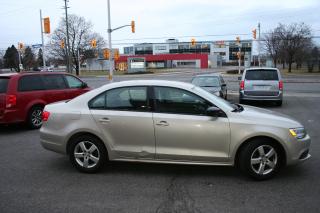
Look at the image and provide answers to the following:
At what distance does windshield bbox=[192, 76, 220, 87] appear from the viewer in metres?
14.2

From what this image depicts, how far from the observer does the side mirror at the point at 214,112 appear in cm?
500

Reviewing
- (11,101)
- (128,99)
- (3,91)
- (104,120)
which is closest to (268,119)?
(128,99)

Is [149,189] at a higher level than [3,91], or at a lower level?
lower

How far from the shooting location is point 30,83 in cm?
933

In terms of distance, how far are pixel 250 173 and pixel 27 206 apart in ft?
10.4

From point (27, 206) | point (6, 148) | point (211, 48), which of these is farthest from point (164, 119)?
point (211, 48)

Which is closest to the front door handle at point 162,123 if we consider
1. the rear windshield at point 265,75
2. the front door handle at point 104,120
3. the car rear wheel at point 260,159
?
the front door handle at point 104,120

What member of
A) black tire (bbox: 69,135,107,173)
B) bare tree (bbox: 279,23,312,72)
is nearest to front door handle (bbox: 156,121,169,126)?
black tire (bbox: 69,135,107,173)

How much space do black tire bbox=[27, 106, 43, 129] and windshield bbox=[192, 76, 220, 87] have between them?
6891 millimetres

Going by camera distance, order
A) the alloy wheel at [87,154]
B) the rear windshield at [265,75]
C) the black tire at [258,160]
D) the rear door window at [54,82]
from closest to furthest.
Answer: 1. the black tire at [258,160]
2. the alloy wheel at [87,154]
3. the rear door window at [54,82]
4. the rear windshield at [265,75]

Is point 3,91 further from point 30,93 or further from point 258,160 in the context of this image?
point 258,160

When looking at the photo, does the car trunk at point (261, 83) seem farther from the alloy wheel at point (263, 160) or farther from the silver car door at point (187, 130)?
the silver car door at point (187, 130)

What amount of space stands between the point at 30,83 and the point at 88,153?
482 cm

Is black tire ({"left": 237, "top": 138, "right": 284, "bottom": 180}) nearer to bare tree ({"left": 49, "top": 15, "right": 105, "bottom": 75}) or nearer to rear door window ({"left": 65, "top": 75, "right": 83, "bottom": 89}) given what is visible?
rear door window ({"left": 65, "top": 75, "right": 83, "bottom": 89})
